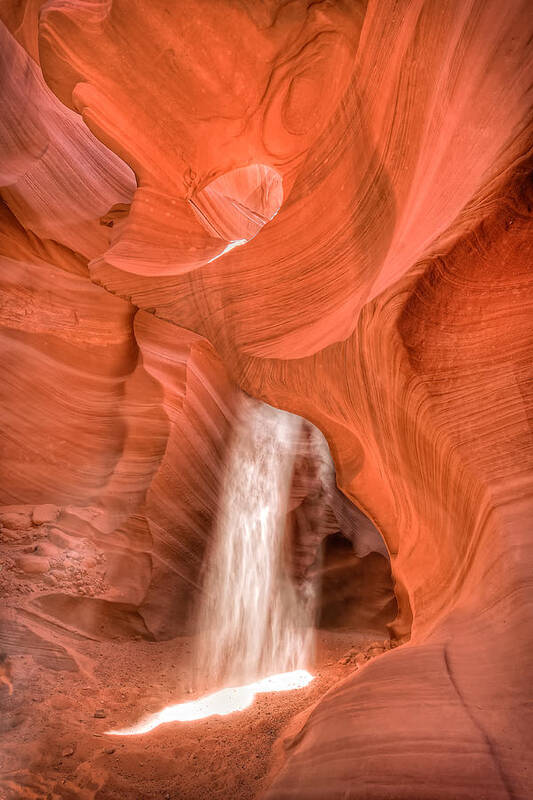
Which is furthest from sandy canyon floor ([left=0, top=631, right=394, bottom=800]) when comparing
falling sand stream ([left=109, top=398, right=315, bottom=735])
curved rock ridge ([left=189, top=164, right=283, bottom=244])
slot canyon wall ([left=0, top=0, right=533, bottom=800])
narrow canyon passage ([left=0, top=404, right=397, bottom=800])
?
curved rock ridge ([left=189, top=164, right=283, bottom=244])

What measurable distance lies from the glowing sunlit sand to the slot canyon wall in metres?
1.07

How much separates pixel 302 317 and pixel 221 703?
270 cm

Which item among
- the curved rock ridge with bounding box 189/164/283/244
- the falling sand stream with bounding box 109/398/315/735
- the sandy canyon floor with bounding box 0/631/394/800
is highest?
the curved rock ridge with bounding box 189/164/283/244

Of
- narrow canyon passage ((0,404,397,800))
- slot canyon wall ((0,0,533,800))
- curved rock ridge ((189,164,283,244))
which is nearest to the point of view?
slot canyon wall ((0,0,533,800))

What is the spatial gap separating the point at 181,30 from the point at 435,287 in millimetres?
2572

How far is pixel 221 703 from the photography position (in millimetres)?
3973

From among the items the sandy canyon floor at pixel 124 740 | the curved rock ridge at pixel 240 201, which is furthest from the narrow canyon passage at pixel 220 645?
the curved rock ridge at pixel 240 201

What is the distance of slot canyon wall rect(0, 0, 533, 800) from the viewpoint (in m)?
2.28

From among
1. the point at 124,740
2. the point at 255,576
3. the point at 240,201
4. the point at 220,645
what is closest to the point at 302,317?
the point at 124,740

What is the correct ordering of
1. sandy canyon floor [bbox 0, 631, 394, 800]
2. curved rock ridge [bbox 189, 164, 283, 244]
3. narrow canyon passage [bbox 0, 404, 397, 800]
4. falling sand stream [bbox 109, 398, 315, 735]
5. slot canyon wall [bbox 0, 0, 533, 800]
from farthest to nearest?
curved rock ridge [bbox 189, 164, 283, 244] → falling sand stream [bbox 109, 398, 315, 735] → narrow canyon passage [bbox 0, 404, 397, 800] → sandy canyon floor [bbox 0, 631, 394, 800] → slot canyon wall [bbox 0, 0, 533, 800]

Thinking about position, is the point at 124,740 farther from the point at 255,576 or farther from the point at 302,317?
the point at 255,576

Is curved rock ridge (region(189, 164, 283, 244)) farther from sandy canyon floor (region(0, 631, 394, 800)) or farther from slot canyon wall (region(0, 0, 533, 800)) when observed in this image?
sandy canyon floor (region(0, 631, 394, 800))

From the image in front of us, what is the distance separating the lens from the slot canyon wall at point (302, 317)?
228 cm

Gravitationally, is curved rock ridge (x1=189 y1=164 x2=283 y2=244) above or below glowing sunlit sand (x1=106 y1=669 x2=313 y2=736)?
above
